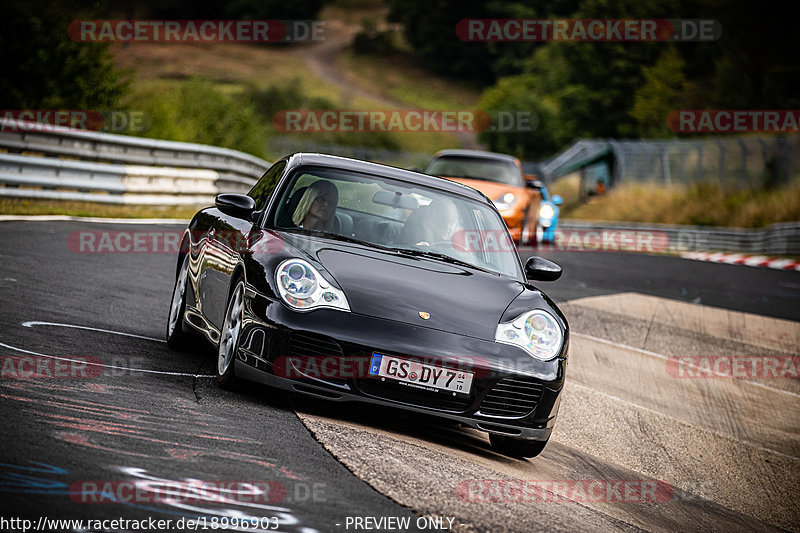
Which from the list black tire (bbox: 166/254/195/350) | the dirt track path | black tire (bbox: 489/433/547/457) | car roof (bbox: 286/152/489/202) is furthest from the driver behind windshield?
the dirt track path

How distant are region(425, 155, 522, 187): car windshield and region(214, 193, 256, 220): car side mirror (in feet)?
35.9

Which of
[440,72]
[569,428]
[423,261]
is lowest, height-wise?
[569,428]

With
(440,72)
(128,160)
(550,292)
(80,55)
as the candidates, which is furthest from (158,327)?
(440,72)

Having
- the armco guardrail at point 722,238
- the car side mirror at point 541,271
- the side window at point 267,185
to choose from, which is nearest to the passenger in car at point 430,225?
the car side mirror at point 541,271

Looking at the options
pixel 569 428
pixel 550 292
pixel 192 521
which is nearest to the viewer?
pixel 192 521

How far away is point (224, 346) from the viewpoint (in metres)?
5.82

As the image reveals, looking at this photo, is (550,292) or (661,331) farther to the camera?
(550,292)

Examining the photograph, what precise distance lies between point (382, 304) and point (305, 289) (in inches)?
15.1

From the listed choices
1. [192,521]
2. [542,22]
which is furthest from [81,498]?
[542,22]

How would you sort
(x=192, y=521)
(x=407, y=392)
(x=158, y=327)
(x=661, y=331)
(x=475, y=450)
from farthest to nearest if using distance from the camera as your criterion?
(x=661, y=331) → (x=158, y=327) → (x=475, y=450) → (x=407, y=392) → (x=192, y=521)

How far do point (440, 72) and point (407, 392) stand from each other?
113 m

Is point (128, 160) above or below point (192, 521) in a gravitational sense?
above

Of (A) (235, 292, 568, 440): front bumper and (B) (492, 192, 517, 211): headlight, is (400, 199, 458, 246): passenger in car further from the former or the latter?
(B) (492, 192, 517, 211): headlight

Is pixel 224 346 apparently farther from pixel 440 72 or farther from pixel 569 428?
pixel 440 72
